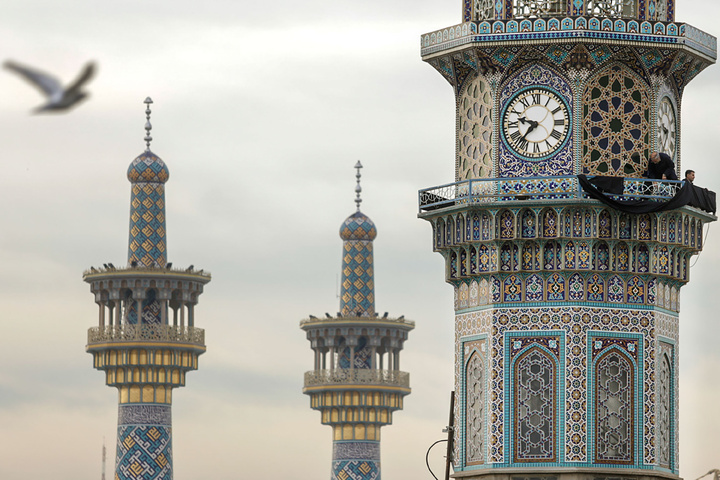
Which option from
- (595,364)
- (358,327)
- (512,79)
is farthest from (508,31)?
(358,327)

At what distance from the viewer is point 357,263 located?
230 ft

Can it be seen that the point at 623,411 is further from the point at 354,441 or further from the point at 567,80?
the point at 354,441

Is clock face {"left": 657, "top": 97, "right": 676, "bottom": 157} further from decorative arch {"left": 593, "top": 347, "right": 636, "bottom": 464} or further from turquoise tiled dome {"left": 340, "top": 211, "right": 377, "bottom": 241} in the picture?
turquoise tiled dome {"left": 340, "top": 211, "right": 377, "bottom": 241}

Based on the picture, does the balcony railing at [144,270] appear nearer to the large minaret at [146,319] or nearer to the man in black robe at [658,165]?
the large minaret at [146,319]

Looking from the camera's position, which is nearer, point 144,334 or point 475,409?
point 475,409

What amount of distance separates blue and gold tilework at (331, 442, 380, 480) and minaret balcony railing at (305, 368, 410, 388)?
2.48 meters

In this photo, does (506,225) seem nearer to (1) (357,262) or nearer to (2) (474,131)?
(2) (474,131)

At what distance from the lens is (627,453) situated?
25844 mm

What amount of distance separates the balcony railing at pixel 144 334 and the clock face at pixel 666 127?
3270cm

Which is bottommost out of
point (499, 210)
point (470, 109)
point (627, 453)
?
point (627, 453)

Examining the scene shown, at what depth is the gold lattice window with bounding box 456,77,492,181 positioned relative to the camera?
26.8 metres

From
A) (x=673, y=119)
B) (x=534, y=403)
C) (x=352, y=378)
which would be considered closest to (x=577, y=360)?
(x=534, y=403)

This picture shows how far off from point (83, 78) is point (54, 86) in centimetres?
16

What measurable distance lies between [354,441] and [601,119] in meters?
44.4
